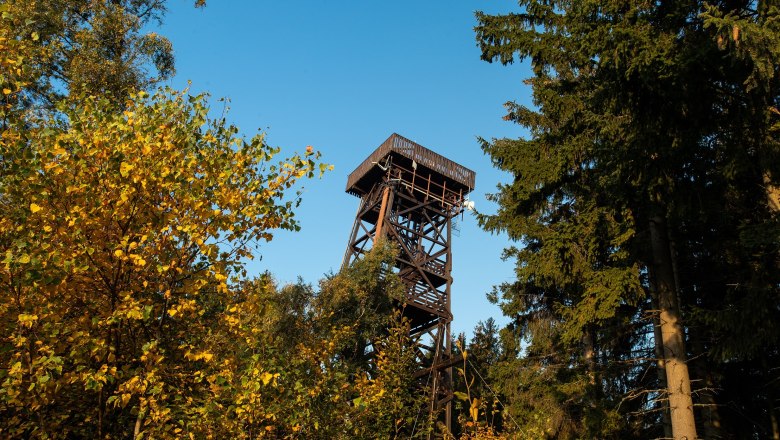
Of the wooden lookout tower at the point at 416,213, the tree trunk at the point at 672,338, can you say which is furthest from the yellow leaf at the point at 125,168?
the wooden lookout tower at the point at 416,213

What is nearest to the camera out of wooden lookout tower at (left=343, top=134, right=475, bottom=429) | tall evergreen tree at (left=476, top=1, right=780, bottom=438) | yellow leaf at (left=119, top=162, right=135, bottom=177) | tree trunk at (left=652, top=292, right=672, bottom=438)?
yellow leaf at (left=119, top=162, right=135, bottom=177)

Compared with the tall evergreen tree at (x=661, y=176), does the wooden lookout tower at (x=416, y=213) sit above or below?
above

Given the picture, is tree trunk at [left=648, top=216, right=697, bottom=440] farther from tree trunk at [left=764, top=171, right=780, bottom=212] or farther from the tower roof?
the tower roof

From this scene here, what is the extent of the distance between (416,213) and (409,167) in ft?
6.91

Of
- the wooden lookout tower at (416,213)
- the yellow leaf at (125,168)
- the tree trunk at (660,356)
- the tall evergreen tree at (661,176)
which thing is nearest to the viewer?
the yellow leaf at (125,168)

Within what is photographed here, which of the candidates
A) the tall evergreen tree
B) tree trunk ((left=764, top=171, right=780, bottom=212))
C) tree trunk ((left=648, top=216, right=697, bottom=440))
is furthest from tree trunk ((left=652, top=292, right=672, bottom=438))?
tree trunk ((left=764, top=171, right=780, bottom=212))

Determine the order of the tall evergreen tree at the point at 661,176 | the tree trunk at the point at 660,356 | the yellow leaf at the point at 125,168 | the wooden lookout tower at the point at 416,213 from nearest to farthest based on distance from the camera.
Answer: the yellow leaf at the point at 125,168
the tall evergreen tree at the point at 661,176
the tree trunk at the point at 660,356
the wooden lookout tower at the point at 416,213

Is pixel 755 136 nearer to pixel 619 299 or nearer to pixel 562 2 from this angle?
pixel 619 299

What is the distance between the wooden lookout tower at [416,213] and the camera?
845 inches

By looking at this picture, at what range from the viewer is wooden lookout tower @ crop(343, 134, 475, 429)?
70.4ft

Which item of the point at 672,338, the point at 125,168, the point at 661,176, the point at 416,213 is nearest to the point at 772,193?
the point at 661,176

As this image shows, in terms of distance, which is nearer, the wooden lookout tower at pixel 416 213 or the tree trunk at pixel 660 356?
the tree trunk at pixel 660 356

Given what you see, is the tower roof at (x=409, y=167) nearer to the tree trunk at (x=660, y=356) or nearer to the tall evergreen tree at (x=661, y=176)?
the tall evergreen tree at (x=661, y=176)

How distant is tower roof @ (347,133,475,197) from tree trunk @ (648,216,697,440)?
1510 centimetres
